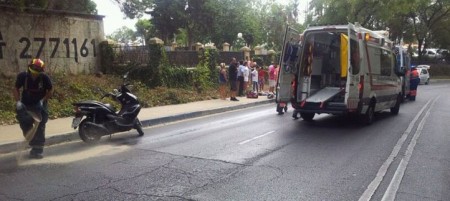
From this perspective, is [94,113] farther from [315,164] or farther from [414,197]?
[414,197]

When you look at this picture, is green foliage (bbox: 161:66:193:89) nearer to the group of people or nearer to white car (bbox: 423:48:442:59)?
the group of people

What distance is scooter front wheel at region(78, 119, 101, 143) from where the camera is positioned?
9062 mm

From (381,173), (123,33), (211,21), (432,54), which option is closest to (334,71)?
(381,173)

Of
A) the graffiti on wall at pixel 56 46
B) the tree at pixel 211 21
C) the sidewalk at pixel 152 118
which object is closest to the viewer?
the sidewalk at pixel 152 118

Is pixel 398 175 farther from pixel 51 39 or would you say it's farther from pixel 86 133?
pixel 51 39

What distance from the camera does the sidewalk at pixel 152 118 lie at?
884cm

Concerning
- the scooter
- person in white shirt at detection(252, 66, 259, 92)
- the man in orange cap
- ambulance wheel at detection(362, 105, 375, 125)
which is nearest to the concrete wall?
the scooter

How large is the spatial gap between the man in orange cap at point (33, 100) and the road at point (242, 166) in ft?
1.14

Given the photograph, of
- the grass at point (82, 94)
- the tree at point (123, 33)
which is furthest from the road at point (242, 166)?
A: the tree at point (123, 33)

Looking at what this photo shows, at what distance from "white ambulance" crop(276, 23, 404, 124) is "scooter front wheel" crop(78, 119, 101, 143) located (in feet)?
17.3

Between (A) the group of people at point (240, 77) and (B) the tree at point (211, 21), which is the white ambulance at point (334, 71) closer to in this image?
(A) the group of people at point (240, 77)

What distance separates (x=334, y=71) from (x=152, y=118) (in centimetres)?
530

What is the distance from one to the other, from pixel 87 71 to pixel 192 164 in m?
11.4

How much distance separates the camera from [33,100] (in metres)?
7.59
